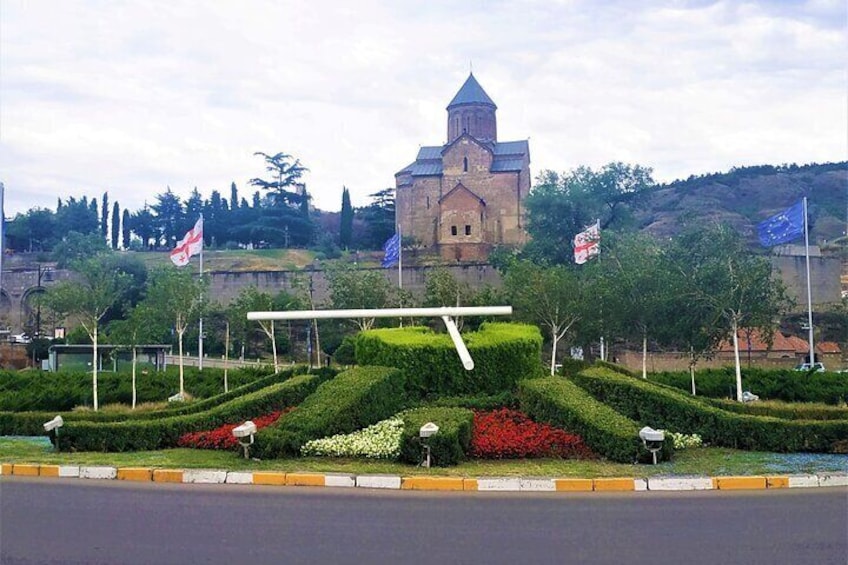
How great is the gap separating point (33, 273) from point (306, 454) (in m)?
58.3

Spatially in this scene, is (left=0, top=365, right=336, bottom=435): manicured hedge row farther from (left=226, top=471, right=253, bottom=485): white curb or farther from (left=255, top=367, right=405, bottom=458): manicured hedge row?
(left=226, top=471, right=253, bottom=485): white curb

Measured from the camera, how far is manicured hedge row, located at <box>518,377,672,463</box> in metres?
10.4

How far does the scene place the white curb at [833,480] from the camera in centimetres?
938

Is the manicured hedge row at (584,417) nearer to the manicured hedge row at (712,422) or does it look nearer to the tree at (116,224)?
the manicured hedge row at (712,422)

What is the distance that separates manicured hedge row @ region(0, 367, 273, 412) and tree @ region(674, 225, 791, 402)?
13.7 meters

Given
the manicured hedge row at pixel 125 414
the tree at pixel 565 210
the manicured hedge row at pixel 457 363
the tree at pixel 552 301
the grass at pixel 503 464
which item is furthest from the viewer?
the tree at pixel 565 210

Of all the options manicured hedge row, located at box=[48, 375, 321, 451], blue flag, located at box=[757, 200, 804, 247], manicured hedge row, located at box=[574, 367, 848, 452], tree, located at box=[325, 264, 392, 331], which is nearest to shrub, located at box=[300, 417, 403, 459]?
manicured hedge row, located at box=[48, 375, 321, 451]

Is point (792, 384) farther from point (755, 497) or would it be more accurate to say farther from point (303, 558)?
point (303, 558)

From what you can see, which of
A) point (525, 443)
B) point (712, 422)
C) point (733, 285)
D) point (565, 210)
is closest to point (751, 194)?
point (565, 210)

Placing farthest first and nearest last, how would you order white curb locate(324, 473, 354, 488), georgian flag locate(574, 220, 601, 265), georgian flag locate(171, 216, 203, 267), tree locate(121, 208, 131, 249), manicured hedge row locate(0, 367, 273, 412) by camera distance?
tree locate(121, 208, 131, 249) → georgian flag locate(574, 220, 601, 265) → georgian flag locate(171, 216, 203, 267) → manicured hedge row locate(0, 367, 273, 412) → white curb locate(324, 473, 354, 488)

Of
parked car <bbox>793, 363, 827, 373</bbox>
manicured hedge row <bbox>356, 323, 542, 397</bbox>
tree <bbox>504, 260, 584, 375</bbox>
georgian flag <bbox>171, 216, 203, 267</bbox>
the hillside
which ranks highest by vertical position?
the hillside

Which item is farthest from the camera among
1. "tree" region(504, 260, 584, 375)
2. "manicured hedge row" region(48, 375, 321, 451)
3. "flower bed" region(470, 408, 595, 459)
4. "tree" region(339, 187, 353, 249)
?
"tree" region(339, 187, 353, 249)

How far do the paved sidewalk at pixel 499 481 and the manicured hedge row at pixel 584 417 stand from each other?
1144 mm

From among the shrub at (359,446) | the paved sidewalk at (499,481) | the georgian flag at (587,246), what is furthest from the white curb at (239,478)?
the georgian flag at (587,246)
